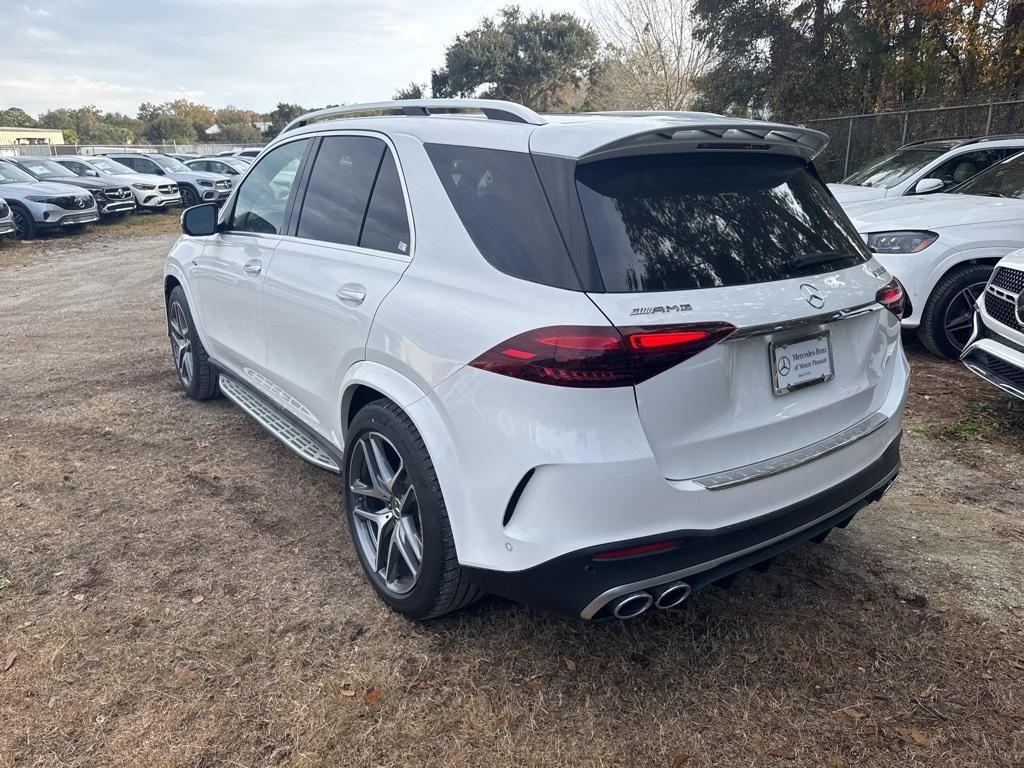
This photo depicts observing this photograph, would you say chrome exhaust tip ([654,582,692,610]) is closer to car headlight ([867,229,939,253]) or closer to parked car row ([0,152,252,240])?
car headlight ([867,229,939,253])

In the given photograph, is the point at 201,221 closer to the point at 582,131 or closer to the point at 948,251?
the point at 582,131

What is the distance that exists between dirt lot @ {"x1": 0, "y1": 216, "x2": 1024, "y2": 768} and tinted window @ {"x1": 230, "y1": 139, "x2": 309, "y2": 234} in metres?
1.38

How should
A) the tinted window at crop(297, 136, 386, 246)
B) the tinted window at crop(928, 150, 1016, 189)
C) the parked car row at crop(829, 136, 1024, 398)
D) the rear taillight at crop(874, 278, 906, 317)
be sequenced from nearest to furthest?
the rear taillight at crop(874, 278, 906, 317)
the tinted window at crop(297, 136, 386, 246)
the parked car row at crop(829, 136, 1024, 398)
the tinted window at crop(928, 150, 1016, 189)

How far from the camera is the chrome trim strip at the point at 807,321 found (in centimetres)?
226

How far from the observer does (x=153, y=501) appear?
3.96m

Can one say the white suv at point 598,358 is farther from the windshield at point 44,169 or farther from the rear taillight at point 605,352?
the windshield at point 44,169

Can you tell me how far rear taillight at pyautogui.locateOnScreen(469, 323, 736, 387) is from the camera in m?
2.12

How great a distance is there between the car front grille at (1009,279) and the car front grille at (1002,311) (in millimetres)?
74

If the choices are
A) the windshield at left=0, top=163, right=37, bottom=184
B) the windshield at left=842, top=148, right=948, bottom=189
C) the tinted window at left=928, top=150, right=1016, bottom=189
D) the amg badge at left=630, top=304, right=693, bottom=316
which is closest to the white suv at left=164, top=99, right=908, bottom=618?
the amg badge at left=630, top=304, right=693, bottom=316

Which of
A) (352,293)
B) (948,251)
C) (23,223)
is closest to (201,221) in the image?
(352,293)

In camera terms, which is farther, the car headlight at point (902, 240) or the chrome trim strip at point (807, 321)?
the car headlight at point (902, 240)

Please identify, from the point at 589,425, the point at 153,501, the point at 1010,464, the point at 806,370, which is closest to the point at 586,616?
the point at 589,425

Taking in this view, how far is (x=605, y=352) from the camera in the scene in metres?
2.12

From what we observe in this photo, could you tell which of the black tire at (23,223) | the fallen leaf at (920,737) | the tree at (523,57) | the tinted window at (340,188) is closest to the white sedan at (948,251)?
the fallen leaf at (920,737)
